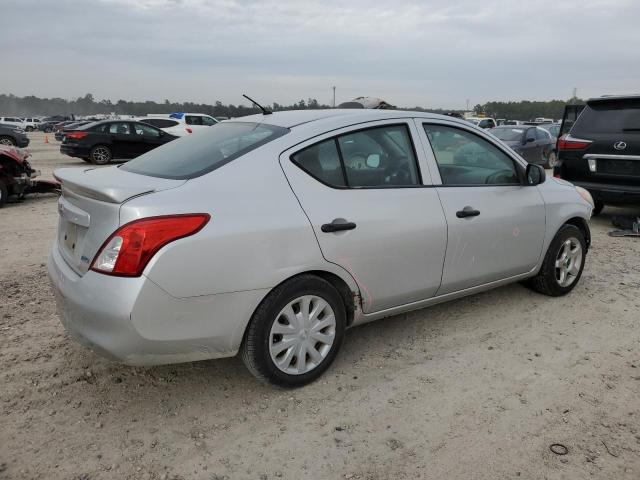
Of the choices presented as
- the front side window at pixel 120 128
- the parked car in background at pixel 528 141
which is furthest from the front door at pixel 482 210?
the front side window at pixel 120 128

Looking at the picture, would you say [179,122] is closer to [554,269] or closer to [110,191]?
[554,269]

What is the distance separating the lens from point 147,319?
241 cm

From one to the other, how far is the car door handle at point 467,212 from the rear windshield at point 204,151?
4.34ft

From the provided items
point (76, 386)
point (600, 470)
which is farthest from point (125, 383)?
point (600, 470)

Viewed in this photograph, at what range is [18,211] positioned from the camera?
816 centimetres

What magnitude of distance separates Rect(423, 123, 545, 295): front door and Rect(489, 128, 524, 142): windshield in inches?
457

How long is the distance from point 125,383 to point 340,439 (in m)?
1.37

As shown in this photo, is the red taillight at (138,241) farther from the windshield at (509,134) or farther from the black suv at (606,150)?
the windshield at (509,134)

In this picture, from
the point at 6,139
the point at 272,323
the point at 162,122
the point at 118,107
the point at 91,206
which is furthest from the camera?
the point at 118,107

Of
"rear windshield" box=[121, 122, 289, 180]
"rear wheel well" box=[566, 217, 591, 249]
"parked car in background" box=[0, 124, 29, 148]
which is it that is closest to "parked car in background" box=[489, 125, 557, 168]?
"rear wheel well" box=[566, 217, 591, 249]

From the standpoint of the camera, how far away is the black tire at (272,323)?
2.72m

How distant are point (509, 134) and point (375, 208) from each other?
43.7 ft

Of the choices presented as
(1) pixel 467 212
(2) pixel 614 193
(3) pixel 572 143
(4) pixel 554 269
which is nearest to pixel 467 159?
(1) pixel 467 212

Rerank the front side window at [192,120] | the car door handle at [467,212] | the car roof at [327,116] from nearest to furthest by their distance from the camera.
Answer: the car roof at [327,116]
the car door handle at [467,212]
the front side window at [192,120]
